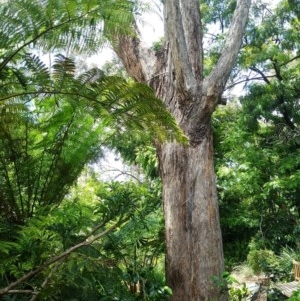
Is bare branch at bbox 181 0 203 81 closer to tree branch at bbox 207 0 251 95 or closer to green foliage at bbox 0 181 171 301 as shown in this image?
tree branch at bbox 207 0 251 95

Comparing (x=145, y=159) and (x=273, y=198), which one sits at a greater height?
(x=145, y=159)

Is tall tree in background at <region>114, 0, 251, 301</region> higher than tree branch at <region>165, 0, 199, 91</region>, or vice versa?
tree branch at <region>165, 0, 199, 91</region>

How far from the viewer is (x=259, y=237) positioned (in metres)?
8.02

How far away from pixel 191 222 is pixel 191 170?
0.48m

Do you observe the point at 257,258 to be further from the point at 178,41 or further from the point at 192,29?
the point at 178,41

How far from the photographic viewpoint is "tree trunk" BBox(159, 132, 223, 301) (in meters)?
3.42

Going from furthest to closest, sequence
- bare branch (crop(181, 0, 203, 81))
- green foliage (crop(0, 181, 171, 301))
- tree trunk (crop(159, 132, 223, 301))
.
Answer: bare branch (crop(181, 0, 203, 81))
tree trunk (crop(159, 132, 223, 301))
green foliage (crop(0, 181, 171, 301))

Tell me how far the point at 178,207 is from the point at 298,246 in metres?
4.77

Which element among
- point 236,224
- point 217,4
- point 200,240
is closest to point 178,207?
point 200,240

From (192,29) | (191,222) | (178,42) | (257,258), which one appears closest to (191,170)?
(191,222)

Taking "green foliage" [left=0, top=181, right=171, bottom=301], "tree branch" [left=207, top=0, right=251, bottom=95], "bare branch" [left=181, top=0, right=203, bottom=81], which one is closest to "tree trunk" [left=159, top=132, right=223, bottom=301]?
"tree branch" [left=207, top=0, right=251, bottom=95]

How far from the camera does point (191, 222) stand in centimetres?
356

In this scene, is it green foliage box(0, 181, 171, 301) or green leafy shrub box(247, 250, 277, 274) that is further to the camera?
green leafy shrub box(247, 250, 277, 274)

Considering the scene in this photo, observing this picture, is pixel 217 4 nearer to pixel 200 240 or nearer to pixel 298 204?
pixel 298 204
